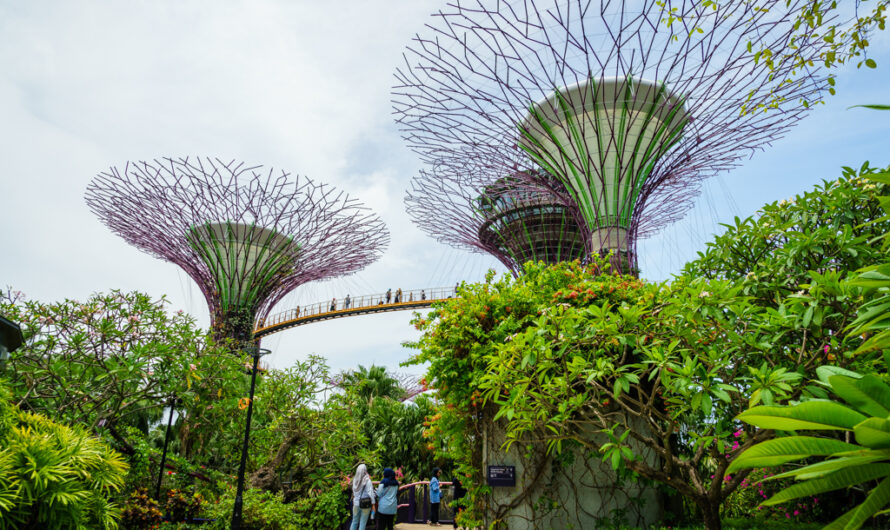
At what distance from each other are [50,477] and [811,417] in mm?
5108

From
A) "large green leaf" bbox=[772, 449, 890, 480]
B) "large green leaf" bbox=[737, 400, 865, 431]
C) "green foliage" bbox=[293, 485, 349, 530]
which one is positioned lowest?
"green foliage" bbox=[293, 485, 349, 530]

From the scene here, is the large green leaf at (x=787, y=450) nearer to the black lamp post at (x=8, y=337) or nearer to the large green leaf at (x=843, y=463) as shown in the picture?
the large green leaf at (x=843, y=463)

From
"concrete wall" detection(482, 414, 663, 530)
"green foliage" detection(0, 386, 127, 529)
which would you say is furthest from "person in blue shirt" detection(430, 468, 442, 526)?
"green foliage" detection(0, 386, 127, 529)

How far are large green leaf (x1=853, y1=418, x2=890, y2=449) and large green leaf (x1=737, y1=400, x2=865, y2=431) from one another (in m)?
0.03

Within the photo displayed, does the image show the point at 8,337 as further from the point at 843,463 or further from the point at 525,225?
the point at 525,225

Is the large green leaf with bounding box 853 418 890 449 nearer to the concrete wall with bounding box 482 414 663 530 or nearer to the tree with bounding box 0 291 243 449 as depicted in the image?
the concrete wall with bounding box 482 414 663 530

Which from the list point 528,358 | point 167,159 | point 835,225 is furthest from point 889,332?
point 167,159

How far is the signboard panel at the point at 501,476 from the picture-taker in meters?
6.32

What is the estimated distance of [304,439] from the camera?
9391mm

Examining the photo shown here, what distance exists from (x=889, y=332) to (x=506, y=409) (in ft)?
10.6

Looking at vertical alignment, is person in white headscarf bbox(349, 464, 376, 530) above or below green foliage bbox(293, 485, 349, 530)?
above

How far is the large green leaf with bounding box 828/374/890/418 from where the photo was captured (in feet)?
3.87

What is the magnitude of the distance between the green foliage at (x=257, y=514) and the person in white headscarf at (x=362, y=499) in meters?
1.42

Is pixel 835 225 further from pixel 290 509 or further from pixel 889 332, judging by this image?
pixel 290 509
